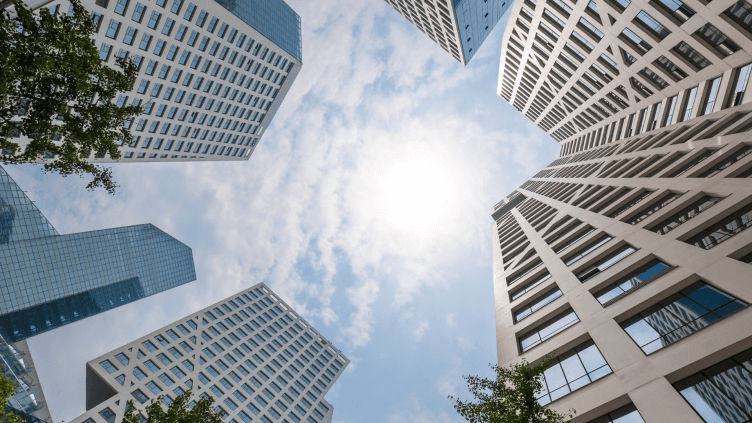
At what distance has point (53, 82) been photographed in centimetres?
1457

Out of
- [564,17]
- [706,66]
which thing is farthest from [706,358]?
[564,17]

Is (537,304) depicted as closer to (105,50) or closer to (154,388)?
(105,50)

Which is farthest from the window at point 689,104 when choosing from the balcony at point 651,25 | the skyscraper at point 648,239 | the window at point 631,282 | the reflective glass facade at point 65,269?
the reflective glass facade at point 65,269

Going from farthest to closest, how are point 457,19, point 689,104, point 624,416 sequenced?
point 457,19
point 689,104
point 624,416

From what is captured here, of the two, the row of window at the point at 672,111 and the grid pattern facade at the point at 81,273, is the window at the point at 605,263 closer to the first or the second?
the row of window at the point at 672,111

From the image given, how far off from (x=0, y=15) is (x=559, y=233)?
3547cm

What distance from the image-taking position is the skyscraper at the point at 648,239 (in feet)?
36.5

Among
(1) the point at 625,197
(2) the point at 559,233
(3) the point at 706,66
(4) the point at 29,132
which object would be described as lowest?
(4) the point at 29,132

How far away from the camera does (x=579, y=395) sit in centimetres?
1337

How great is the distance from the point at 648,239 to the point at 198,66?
212 ft

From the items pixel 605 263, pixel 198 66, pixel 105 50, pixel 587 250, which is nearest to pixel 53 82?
pixel 605 263

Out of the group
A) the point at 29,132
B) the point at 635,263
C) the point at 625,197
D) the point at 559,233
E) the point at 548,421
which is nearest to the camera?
the point at 548,421

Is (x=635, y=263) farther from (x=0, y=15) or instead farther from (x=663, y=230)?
(x=0, y=15)

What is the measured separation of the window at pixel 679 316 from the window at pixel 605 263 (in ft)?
16.2
